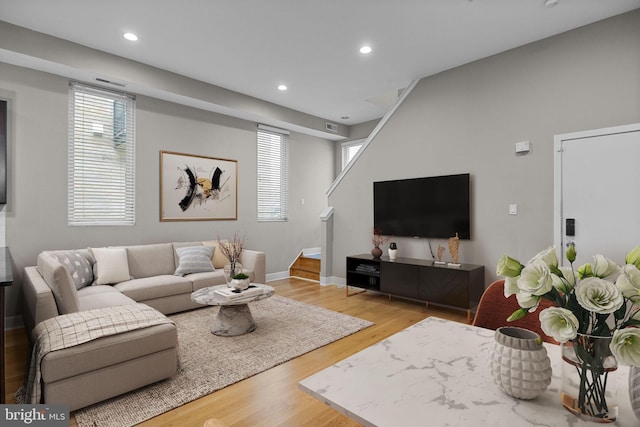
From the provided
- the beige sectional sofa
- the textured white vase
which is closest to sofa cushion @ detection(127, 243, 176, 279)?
the beige sectional sofa

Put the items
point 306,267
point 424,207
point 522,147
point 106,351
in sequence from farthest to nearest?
point 306,267, point 424,207, point 522,147, point 106,351

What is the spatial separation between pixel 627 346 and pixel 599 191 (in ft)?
10.5

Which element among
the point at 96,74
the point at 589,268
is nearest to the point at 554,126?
the point at 589,268

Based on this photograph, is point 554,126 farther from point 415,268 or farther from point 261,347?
point 261,347

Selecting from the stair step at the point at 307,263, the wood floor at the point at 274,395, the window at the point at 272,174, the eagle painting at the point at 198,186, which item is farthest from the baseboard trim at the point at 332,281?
the eagle painting at the point at 198,186

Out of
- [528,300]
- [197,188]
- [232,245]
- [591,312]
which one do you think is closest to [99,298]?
[232,245]

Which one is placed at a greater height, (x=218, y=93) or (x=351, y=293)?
(x=218, y=93)

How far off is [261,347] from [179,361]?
26.7 inches

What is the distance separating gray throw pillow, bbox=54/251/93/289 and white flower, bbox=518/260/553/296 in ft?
13.0

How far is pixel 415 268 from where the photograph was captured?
4188mm

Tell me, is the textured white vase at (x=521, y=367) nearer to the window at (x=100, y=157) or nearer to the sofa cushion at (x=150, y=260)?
the sofa cushion at (x=150, y=260)

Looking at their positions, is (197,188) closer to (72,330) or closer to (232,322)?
(232,322)

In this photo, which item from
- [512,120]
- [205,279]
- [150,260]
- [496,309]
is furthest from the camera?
[150,260]

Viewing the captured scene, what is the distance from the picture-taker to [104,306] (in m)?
2.88
